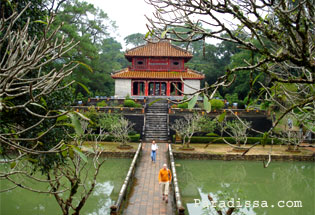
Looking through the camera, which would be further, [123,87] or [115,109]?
[123,87]

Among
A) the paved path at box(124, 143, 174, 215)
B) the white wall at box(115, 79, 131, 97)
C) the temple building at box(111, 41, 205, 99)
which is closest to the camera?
the paved path at box(124, 143, 174, 215)

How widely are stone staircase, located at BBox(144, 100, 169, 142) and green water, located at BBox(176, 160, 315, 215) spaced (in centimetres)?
386

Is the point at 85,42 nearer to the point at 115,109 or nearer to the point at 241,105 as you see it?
the point at 115,109

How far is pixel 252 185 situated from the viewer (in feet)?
35.2

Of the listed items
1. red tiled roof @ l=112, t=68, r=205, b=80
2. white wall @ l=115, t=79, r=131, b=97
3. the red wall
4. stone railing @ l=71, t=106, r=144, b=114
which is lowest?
stone railing @ l=71, t=106, r=144, b=114

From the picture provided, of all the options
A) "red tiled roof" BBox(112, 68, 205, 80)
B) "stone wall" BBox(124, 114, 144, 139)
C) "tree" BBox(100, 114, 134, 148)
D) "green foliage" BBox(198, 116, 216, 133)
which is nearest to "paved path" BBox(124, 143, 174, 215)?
"tree" BBox(100, 114, 134, 148)

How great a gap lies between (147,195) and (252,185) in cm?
461

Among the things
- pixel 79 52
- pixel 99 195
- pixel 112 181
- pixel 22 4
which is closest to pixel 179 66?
pixel 79 52

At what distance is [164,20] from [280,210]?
790 centimetres

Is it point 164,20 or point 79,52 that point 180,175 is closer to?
point 164,20

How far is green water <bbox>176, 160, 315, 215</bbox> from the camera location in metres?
8.38

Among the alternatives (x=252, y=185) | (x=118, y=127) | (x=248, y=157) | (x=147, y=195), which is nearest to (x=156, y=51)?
(x=118, y=127)

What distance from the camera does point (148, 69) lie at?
2439cm

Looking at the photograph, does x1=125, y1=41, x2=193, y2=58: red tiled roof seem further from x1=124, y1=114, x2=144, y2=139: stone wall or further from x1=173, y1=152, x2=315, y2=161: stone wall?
x1=173, y1=152, x2=315, y2=161: stone wall
